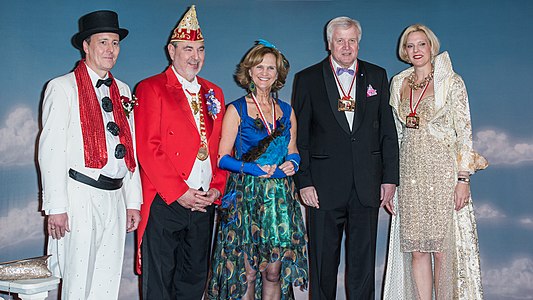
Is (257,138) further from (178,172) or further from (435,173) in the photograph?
(435,173)

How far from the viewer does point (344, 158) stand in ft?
12.1

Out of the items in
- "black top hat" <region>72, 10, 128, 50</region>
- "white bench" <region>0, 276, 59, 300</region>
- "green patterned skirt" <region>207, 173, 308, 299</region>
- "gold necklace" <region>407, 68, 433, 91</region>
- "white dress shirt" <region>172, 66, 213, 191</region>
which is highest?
"black top hat" <region>72, 10, 128, 50</region>

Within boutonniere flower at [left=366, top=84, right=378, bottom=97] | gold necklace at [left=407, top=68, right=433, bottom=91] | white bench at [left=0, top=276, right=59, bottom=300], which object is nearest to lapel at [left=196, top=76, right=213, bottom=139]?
boutonniere flower at [left=366, top=84, right=378, bottom=97]

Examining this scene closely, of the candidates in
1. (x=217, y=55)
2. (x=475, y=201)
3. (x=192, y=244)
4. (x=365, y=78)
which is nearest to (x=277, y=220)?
(x=192, y=244)

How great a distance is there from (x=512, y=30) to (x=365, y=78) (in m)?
1.67

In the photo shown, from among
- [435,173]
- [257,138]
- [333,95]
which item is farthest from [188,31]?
[435,173]

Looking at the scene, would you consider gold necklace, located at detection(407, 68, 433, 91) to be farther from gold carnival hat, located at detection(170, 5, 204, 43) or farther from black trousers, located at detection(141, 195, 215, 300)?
black trousers, located at detection(141, 195, 215, 300)

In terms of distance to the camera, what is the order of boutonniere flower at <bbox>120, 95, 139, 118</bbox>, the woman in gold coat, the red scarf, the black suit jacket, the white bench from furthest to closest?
the woman in gold coat, the black suit jacket, boutonniere flower at <bbox>120, 95, 139, 118</bbox>, the red scarf, the white bench

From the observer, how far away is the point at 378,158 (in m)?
3.78

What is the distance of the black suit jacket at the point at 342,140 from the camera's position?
3697 mm

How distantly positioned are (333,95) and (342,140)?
0.28 metres

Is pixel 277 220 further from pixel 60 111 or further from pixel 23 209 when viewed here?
pixel 23 209

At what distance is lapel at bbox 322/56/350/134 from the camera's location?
370cm

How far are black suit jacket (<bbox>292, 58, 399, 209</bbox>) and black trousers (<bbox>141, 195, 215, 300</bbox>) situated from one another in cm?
69
